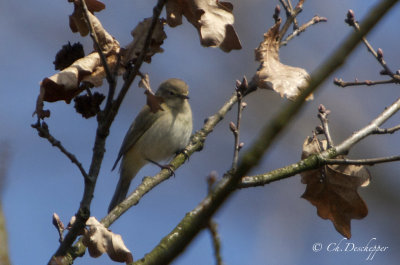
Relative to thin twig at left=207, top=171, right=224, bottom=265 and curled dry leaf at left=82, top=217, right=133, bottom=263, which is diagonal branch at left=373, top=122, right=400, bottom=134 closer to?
curled dry leaf at left=82, top=217, right=133, bottom=263

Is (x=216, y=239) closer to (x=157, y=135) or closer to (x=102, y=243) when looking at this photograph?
(x=102, y=243)

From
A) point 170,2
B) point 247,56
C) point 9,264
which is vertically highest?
point 247,56

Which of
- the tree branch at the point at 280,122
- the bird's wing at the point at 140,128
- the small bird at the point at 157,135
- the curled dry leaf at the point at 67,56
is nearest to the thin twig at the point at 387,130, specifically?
the curled dry leaf at the point at 67,56

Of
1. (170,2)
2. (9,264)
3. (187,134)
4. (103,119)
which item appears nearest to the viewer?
(9,264)

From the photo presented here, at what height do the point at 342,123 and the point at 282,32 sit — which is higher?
the point at 342,123

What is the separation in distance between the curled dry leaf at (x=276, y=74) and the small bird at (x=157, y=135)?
2875mm

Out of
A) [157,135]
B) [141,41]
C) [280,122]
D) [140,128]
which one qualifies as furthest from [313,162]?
[140,128]

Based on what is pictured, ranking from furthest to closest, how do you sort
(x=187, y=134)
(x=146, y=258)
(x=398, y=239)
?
(x=398, y=239)
(x=187, y=134)
(x=146, y=258)

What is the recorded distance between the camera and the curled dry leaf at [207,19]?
228 centimetres

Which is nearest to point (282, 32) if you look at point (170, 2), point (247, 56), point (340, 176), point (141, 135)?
point (340, 176)

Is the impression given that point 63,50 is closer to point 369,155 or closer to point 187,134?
point 187,134

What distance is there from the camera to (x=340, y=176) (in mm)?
3027

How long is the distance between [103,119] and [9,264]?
85 cm

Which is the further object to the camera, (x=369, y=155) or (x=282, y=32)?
(x=369, y=155)
